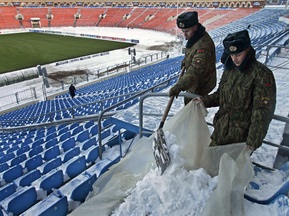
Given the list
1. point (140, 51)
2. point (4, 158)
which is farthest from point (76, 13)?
point (4, 158)

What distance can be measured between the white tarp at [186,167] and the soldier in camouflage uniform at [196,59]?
0.94 ft

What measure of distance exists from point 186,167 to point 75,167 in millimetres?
2361

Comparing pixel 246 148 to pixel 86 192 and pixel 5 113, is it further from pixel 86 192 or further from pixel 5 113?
pixel 5 113

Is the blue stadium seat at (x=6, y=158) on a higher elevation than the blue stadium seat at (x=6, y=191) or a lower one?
lower

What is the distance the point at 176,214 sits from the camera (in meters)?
2.10

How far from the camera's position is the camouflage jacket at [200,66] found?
299 centimetres

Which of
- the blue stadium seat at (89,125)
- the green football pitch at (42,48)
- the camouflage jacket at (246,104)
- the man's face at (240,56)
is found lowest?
the green football pitch at (42,48)

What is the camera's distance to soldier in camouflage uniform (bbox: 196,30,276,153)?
219 centimetres

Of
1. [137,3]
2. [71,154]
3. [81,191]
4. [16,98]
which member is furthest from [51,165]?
[137,3]

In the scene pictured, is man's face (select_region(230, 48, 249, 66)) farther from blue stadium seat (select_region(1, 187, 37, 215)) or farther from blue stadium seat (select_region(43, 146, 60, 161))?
blue stadium seat (select_region(43, 146, 60, 161))

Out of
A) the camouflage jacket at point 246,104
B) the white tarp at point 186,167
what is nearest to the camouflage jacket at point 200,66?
the white tarp at point 186,167

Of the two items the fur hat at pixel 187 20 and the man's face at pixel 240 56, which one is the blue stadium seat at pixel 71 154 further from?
the man's face at pixel 240 56

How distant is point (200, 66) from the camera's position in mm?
3047

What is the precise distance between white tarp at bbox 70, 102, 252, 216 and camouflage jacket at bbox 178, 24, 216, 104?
0.31 metres
